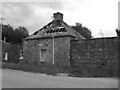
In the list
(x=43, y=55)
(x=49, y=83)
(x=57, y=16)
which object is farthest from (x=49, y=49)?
(x=49, y=83)

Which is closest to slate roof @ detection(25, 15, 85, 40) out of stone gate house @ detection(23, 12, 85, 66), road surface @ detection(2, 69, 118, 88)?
stone gate house @ detection(23, 12, 85, 66)

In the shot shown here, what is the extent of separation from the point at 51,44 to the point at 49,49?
0.65m

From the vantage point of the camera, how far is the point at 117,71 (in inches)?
733

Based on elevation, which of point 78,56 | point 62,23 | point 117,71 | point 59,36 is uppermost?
point 62,23

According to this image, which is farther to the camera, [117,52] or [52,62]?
[52,62]

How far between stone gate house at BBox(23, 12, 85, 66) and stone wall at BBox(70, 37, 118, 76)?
1350 millimetres

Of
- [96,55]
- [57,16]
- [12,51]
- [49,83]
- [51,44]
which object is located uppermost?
[57,16]

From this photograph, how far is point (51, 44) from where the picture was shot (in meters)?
25.2

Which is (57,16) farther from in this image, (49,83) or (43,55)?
(49,83)

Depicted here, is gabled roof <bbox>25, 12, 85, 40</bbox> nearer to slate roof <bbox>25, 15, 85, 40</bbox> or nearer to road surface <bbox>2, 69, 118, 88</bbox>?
slate roof <bbox>25, 15, 85, 40</bbox>

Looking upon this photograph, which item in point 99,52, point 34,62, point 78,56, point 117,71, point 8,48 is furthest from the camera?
point 8,48

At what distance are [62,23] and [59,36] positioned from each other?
3.61 metres

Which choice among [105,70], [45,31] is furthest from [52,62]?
[105,70]

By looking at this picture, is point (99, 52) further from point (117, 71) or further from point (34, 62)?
point (34, 62)
